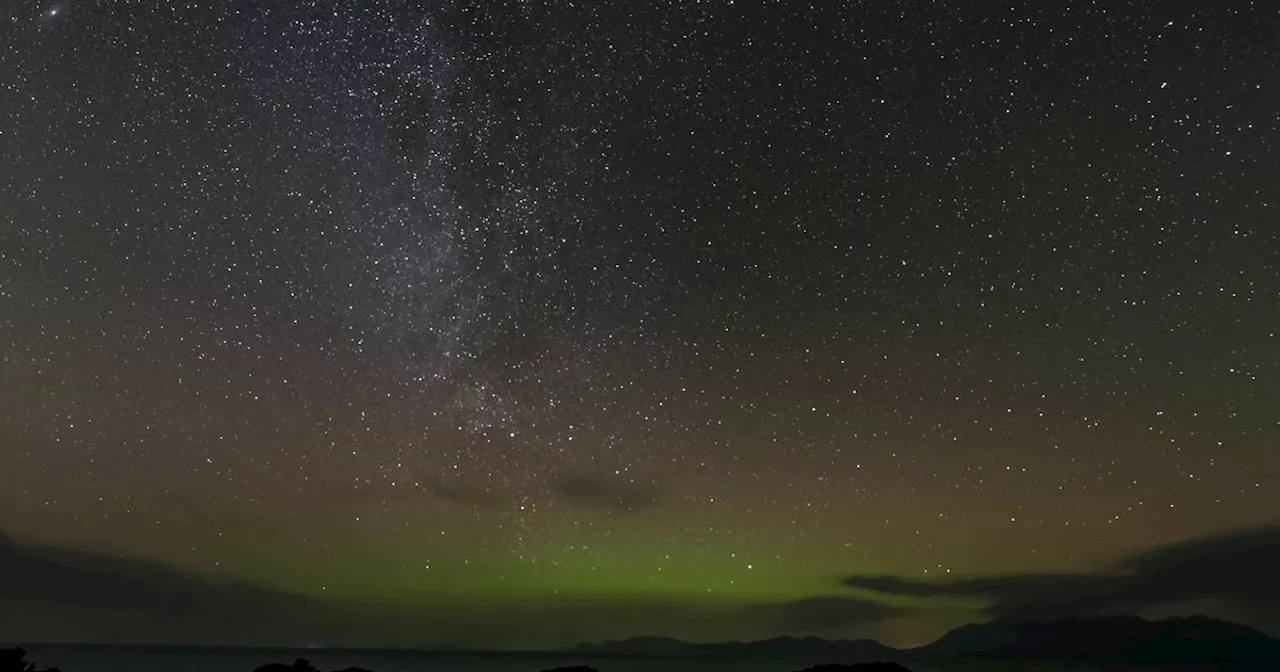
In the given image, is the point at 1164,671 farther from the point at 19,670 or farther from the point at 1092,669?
the point at 19,670

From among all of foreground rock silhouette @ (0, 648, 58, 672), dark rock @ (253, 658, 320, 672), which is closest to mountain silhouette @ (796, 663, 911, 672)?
dark rock @ (253, 658, 320, 672)

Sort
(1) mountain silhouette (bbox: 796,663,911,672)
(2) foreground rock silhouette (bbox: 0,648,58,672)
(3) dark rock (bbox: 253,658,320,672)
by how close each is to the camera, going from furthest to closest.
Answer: (1) mountain silhouette (bbox: 796,663,911,672) < (3) dark rock (bbox: 253,658,320,672) < (2) foreground rock silhouette (bbox: 0,648,58,672)

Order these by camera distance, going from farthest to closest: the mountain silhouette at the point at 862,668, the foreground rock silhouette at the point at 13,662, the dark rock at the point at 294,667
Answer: the mountain silhouette at the point at 862,668 → the dark rock at the point at 294,667 → the foreground rock silhouette at the point at 13,662

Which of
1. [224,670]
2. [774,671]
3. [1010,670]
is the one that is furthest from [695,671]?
[224,670]

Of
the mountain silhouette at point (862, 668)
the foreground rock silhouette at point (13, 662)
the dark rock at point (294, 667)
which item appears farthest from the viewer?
the mountain silhouette at point (862, 668)

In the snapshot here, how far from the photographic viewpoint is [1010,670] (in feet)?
539

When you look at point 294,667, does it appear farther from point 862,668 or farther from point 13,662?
point 862,668

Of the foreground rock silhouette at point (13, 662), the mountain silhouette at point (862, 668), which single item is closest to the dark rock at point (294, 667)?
the foreground rock silhouette at point (13, 662)

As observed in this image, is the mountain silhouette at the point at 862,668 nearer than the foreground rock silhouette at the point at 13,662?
No

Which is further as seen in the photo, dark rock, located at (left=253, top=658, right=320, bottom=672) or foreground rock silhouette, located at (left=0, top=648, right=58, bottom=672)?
dark rock, located at (left=253, top=658, right=320, bottom=672)

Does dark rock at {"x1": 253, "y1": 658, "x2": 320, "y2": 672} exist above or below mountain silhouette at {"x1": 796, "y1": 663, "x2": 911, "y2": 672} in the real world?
below

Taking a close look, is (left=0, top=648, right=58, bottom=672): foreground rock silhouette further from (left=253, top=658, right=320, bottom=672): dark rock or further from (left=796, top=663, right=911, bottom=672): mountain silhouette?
(left=796, top=663, right=911, bottom=672): mountain silhouette

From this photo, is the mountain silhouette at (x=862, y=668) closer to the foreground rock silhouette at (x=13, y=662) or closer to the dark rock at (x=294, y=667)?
the dark rock at (x=294, y=667)

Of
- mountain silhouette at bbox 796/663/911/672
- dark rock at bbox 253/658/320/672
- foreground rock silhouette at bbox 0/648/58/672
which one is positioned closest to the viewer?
foreground rock silhouette at bbox 0/648/58/672
